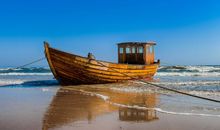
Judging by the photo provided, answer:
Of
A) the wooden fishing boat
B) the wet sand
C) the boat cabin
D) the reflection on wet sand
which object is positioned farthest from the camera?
the boat cabin

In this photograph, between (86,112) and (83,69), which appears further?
(83,69)

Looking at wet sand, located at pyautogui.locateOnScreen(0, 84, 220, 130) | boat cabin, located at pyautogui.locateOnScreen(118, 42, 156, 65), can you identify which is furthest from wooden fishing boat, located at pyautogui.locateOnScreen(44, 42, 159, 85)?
wet sand, located at pyautogui.locateOnScreen(0, 84, 220, 130)

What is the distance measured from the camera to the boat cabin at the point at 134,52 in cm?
2062

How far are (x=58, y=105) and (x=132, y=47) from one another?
1259 cm

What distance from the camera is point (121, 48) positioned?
20969 millimetres

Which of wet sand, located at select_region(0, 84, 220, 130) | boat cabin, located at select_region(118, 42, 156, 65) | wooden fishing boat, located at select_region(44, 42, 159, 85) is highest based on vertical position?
boat cabin, located at select_region(118, 42, 156, 65)

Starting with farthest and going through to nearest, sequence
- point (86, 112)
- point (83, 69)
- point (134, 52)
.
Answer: point (134, 52), point (83, 69), point (86, 112)

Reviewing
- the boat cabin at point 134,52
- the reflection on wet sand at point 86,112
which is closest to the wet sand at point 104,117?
the reflection on wet sand at point 86,112

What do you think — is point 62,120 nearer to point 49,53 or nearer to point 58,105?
point 58,105

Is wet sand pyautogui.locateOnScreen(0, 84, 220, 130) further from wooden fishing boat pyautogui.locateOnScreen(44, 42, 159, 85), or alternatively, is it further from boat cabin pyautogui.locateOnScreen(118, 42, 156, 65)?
boat cabin pyautogui.locateOnScreen(118, 42, 156, 65)

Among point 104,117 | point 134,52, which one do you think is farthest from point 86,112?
point 134,52

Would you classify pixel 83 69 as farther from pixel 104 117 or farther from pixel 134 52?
pixel 104 117

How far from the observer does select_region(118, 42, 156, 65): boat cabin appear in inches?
812

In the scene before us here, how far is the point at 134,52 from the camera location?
20.7 metres
